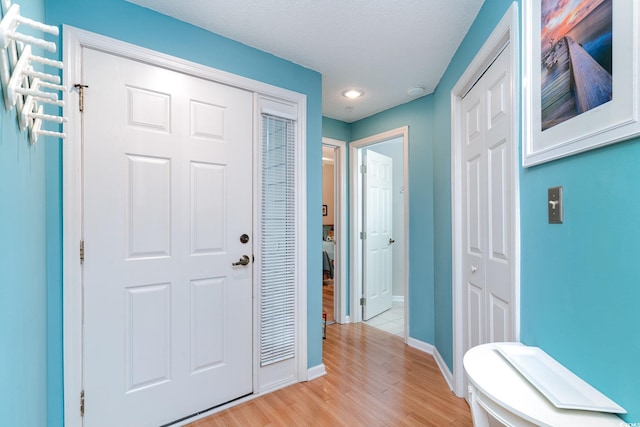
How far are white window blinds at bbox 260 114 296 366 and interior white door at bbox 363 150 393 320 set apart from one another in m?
1.56

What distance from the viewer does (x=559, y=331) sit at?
0.97 meters

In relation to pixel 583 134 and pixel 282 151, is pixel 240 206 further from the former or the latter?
pixel 583 134

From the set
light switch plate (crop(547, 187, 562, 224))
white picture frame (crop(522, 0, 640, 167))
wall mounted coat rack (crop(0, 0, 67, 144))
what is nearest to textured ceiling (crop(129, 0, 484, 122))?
white picture frame (crop(522, 0, 640, 167))

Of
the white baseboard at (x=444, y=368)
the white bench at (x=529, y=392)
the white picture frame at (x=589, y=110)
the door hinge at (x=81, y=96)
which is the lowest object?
the white baseboard at (x=444, y=368)

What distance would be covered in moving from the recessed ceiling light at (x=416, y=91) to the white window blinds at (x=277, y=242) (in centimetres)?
121

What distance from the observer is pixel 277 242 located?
2186 mm

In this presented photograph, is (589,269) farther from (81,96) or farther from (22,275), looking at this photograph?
(81,96)

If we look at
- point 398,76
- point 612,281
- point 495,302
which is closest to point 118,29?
point 398,76

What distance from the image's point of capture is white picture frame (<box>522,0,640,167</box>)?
2.31 feet

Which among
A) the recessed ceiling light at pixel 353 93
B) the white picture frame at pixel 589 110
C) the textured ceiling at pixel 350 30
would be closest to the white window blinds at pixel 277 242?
the textured ceiling at pixel 350 30

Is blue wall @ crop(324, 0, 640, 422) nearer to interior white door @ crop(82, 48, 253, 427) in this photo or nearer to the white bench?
the white bench

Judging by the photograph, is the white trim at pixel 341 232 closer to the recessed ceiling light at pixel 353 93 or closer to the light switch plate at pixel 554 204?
the recessed ceiling light at pixel 353 93

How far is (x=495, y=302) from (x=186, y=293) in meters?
1.76

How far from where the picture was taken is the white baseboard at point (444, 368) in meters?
2.16
